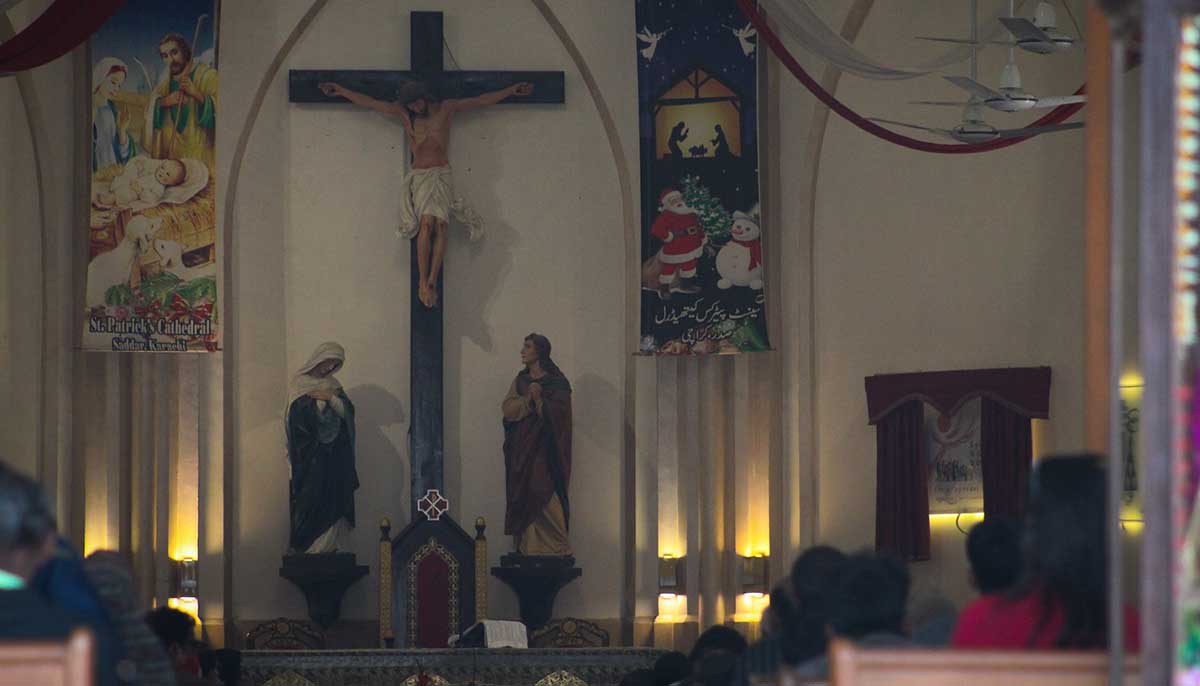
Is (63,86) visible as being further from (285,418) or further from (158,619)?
(158,619)

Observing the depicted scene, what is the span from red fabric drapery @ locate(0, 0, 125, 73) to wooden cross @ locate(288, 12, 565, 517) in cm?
409

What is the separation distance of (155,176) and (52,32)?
12.7 ft

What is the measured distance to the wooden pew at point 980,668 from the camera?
331 cm

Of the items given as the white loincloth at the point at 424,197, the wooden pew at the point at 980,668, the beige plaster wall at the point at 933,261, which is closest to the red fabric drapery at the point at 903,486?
A: the beige plaster wall at the point at 933,261

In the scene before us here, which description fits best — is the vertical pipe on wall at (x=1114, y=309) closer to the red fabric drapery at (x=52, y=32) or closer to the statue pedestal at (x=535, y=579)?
the red fabric drapery at (x=52, y=32)

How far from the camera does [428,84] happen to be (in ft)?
39.2

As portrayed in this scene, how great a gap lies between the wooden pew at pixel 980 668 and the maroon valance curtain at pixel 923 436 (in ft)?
21.2

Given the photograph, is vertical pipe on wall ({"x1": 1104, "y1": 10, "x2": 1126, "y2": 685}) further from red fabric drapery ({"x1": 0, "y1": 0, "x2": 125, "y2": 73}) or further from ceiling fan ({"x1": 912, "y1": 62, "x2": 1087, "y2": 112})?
red fabric drapery ({"x1": 0, "y1": 0, "x2": 125, "y2": 73})

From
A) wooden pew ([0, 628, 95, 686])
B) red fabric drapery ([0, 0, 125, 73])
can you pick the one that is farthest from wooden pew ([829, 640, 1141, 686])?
red fabric drapery ([0, 0, 125, 73])

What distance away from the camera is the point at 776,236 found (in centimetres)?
1193

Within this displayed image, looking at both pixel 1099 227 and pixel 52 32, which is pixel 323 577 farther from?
pixel 1099 227

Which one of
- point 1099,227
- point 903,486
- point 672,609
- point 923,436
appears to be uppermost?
point 1099,227

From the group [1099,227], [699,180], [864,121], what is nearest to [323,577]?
[699,180]

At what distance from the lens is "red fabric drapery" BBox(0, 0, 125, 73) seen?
299 inches
